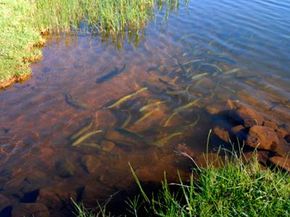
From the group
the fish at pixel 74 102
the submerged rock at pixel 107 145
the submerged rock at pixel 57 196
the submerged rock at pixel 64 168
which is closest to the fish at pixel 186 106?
the submerged rock at pixel 107 145

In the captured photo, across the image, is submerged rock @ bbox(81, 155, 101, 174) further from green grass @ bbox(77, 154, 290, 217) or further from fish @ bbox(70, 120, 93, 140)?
green grass @ bbox(77, 154, 290, 217)

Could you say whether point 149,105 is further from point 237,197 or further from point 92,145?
point 237,197

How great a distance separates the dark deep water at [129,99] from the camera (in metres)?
6.15

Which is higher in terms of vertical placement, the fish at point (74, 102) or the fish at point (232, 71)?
the fish at point (232, 71)

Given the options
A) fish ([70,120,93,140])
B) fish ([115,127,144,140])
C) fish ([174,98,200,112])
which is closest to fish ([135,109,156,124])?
fish ([115,127,144,140])

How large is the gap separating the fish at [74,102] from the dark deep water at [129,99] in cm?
3

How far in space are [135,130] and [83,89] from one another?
6.92ft

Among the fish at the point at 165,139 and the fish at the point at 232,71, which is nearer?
the fish at the point at 165,139

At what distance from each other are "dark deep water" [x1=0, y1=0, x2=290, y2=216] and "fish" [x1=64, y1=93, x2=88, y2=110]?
1.0 inches

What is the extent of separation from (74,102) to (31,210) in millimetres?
3243

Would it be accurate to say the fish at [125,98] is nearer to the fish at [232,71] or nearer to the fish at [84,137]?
the fish at [84,137]

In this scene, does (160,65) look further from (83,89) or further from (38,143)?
(38,143)

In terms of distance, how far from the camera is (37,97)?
830 centimetres

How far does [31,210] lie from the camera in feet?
17.2
